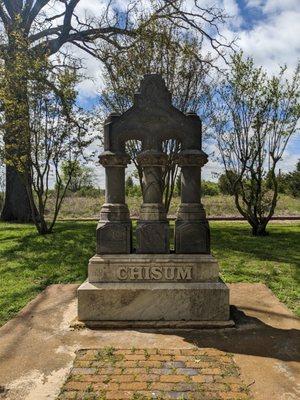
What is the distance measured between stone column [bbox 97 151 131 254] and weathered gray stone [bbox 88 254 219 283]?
196 millimetres

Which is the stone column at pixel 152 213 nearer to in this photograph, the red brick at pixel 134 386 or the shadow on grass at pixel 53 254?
the red brick at pixel 134 386

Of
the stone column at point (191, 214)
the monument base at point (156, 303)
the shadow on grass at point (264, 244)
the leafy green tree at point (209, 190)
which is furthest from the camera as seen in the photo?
the leafy green tree at point (209, 190)

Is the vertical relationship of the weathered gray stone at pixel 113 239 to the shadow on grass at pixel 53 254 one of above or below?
above

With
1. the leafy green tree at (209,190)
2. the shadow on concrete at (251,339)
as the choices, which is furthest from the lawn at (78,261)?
the leafy green tree at (209,190)

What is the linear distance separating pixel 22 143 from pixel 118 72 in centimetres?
432

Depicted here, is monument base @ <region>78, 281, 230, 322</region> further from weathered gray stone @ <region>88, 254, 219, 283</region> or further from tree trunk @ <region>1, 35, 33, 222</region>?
tree trunk @ <region>1, 35, 33, 222</region>

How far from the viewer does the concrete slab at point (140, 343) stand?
10.4ft

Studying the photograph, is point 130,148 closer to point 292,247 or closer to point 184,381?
point 292,247

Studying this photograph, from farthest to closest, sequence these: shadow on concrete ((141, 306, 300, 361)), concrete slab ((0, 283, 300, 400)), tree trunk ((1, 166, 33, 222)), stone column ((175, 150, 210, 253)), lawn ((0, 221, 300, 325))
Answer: tree trunk ((1, 166, 33, 222)) < lawn ((0, 221, 300, 325)) < stone column ((175, 150, 210, 253)) < shadow on concrete ((141, 306, 300, 361)) < concrete slab ((0, 283, 300, 400))

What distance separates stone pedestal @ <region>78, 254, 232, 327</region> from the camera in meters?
4.65

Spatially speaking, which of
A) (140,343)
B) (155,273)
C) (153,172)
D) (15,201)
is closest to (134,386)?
(140,343)

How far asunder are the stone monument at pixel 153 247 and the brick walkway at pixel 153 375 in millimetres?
857

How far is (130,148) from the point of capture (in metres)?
13.0

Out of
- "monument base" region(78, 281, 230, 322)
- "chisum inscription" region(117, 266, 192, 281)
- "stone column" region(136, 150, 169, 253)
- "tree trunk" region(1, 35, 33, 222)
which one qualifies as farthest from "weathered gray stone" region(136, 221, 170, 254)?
"tree trunk" region(1, 35, 33, 222)
